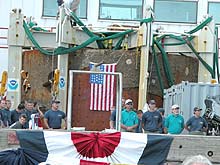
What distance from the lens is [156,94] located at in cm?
1989

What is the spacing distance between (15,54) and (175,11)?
8.45 meters

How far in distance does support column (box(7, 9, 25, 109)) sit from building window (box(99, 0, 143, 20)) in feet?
20.5

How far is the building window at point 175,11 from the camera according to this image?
84.4 ft

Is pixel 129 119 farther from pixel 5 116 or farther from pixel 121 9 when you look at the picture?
pixel 121 9

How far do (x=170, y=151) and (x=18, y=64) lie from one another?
11539 millimetres

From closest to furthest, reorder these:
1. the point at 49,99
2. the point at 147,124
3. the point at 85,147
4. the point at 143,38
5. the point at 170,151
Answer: the point at 85,147
the point at 170,151
the point at 147,124
the point at 143,38
the point at 49,99

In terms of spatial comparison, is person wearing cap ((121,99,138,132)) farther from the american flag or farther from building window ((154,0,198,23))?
building window ((154,0,198,23))

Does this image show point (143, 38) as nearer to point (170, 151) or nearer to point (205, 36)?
point (205, 36)

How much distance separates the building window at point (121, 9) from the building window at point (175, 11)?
747 mm

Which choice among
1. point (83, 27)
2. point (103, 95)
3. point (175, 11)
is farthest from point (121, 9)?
point (103, 95)

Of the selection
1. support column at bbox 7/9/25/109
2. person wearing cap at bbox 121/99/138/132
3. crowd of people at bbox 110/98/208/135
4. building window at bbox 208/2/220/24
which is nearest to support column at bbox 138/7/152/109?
support column at bbox 7/9/25/109

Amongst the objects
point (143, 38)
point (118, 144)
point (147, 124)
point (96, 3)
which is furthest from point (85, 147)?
point (96, 3)

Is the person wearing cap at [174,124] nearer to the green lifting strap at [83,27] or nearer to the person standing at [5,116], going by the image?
the person standing at [5,116]

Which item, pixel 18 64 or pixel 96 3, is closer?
pixel 18 64
